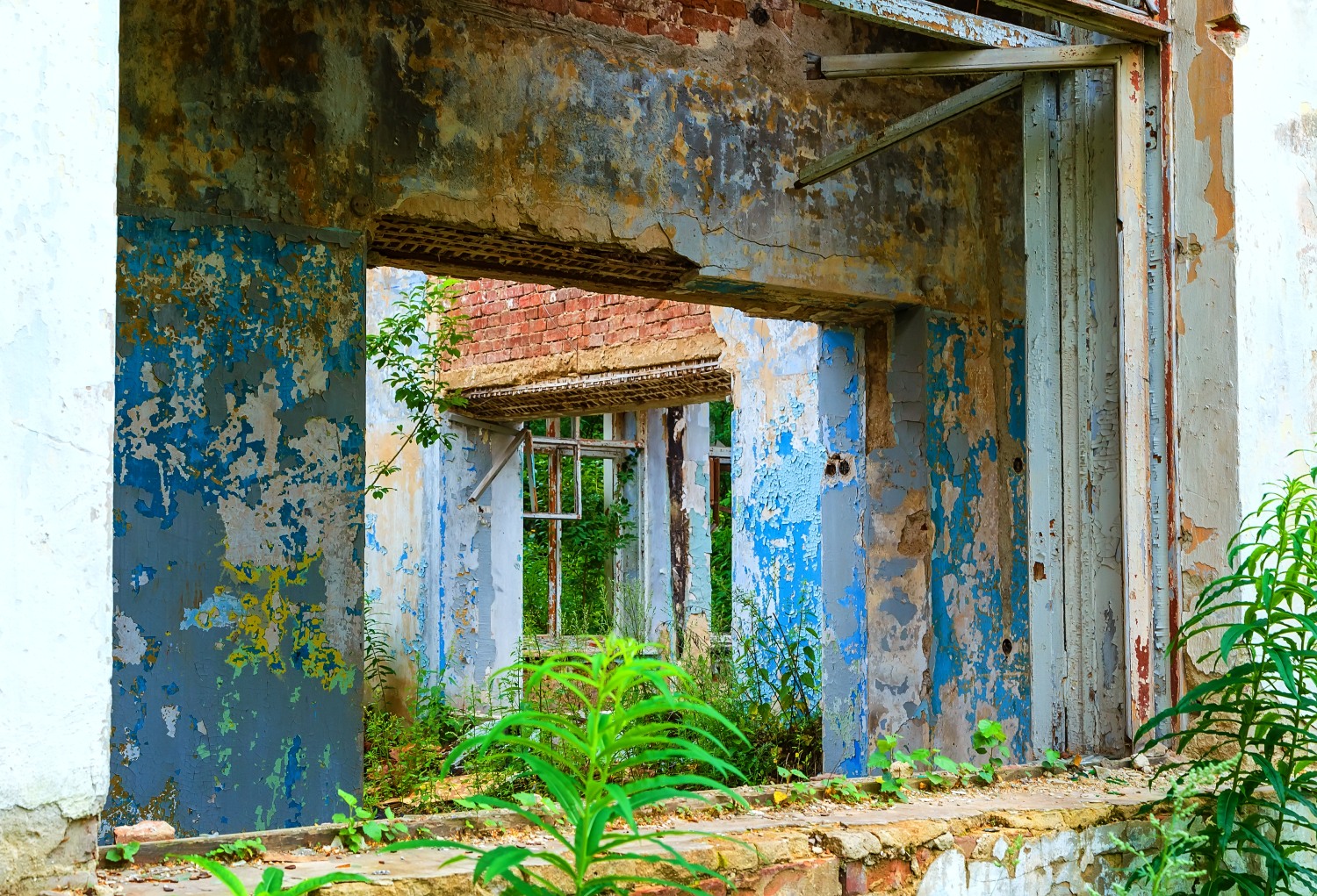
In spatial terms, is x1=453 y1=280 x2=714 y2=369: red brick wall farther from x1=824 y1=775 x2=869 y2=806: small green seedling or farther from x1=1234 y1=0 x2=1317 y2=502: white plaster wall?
x1=824 y1=775 x2=869 y2=806: small green seedling

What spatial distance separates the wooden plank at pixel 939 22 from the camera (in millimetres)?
3068

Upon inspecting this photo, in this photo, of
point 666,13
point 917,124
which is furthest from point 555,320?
point 917,124

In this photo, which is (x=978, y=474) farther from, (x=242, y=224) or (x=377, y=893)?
Result: (x=377, y=893)

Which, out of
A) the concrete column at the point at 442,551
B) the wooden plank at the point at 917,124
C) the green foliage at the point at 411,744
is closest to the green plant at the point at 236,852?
the green foliage at the point at 411,744

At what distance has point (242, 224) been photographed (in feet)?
11.8

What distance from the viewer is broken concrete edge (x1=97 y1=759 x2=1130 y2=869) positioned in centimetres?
202

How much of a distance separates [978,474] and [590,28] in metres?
2.55

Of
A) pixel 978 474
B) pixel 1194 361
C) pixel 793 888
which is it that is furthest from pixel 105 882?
pixel 978 474

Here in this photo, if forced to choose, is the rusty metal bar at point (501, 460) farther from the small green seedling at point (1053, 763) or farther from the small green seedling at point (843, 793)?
the small green seedling at point (843, 793)

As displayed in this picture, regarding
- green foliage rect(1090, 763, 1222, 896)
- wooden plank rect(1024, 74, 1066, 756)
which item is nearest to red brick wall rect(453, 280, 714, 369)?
wooden plank rect(1024, 74, 1066, 756)

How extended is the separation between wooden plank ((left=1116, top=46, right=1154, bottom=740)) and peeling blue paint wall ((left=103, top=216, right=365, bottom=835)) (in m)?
2.38

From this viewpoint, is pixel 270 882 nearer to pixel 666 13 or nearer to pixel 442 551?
pixel 666 13

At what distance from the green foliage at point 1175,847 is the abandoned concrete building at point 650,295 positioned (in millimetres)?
441

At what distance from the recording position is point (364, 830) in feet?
7.01
